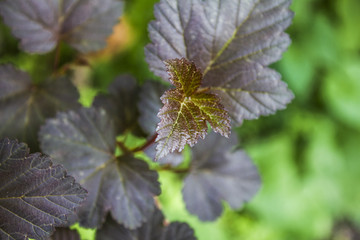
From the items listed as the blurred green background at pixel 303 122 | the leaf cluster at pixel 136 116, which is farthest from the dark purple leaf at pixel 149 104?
the blurred green background at pixel 303 122

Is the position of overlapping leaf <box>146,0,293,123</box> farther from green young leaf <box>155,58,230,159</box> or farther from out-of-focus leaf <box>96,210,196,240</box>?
out-of-focus leaf <box>96,210,196,240</box>

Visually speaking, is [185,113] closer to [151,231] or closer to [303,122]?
[151,231]

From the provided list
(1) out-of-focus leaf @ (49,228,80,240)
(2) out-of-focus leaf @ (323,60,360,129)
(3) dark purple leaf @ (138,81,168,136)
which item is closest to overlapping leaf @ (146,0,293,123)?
(3) dark purple leaf @ (138,81,168,136)

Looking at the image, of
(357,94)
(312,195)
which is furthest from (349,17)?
(312,195)

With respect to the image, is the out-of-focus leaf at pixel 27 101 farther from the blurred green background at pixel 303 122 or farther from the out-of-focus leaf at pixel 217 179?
the blurred green background at pixel 303 122

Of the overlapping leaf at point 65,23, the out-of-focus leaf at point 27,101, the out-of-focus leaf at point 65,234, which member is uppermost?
the overlapping leaf at point 65,23

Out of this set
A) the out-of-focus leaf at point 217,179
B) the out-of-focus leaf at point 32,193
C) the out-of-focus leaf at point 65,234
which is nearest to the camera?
the out-of-focus leaf at point 32,193

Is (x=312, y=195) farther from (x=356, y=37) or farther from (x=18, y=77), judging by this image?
A: (x=18, y=77)
